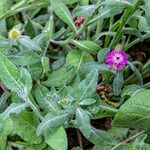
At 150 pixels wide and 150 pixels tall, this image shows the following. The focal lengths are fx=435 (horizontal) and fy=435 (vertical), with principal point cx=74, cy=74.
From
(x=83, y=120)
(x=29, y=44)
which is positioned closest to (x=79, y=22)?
(x=29, y=44)

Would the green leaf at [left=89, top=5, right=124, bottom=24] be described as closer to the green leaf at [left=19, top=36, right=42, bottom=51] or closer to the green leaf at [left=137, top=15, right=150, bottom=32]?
the green leaf at [left=137, top=15, right=150, bottom=32]

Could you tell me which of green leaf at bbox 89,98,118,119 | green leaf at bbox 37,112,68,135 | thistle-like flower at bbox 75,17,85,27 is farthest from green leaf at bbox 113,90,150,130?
thistle-like flower at bbox 75,17,85,27

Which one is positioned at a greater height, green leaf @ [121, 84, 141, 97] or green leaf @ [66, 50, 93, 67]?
green leaf @ [66, 50, 93, 67]

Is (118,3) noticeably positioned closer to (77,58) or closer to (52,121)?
(77,58)

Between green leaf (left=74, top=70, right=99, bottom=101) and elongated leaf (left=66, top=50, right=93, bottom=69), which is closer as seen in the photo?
green leaf (left=74, top=70, right=99, bottom=101)

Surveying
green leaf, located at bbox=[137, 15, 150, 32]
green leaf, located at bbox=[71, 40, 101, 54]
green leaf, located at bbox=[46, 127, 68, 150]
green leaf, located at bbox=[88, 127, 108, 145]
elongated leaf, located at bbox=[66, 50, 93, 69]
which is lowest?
green leaf, located at bbox=[88, 127, 108, 145]

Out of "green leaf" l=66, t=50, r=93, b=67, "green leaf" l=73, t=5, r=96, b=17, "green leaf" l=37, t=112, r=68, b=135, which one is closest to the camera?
"green leaf" l=37, t=112, r=68, b=135

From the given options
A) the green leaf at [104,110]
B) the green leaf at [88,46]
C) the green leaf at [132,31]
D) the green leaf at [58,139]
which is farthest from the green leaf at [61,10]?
the green leaf at [58,139]
